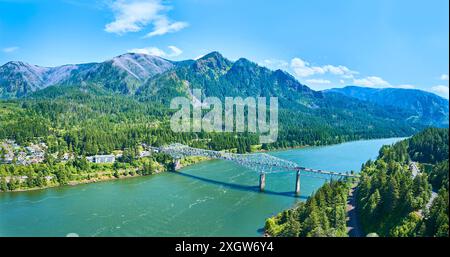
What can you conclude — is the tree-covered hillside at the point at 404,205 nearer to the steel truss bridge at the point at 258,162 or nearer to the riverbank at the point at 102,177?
the steel truss bridge at the point at 258,162

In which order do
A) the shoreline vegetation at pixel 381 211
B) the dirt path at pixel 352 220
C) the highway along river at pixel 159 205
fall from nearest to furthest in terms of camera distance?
the shoreline vegetation at pixel 381 211
the dirt path at pixel 352 220
the highway along river at pixel 159 205

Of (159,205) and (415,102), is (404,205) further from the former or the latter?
(415,102)

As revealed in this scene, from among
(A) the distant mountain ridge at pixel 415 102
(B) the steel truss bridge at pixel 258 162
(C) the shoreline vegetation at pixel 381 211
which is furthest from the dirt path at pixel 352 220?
(A) the distant mountain ridge at pixel 415 102

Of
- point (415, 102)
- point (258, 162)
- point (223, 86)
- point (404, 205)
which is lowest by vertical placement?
point (404, 205)

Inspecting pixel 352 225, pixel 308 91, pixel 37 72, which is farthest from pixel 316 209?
pixel 37 72

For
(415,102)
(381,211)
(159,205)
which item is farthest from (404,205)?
(415,102)
